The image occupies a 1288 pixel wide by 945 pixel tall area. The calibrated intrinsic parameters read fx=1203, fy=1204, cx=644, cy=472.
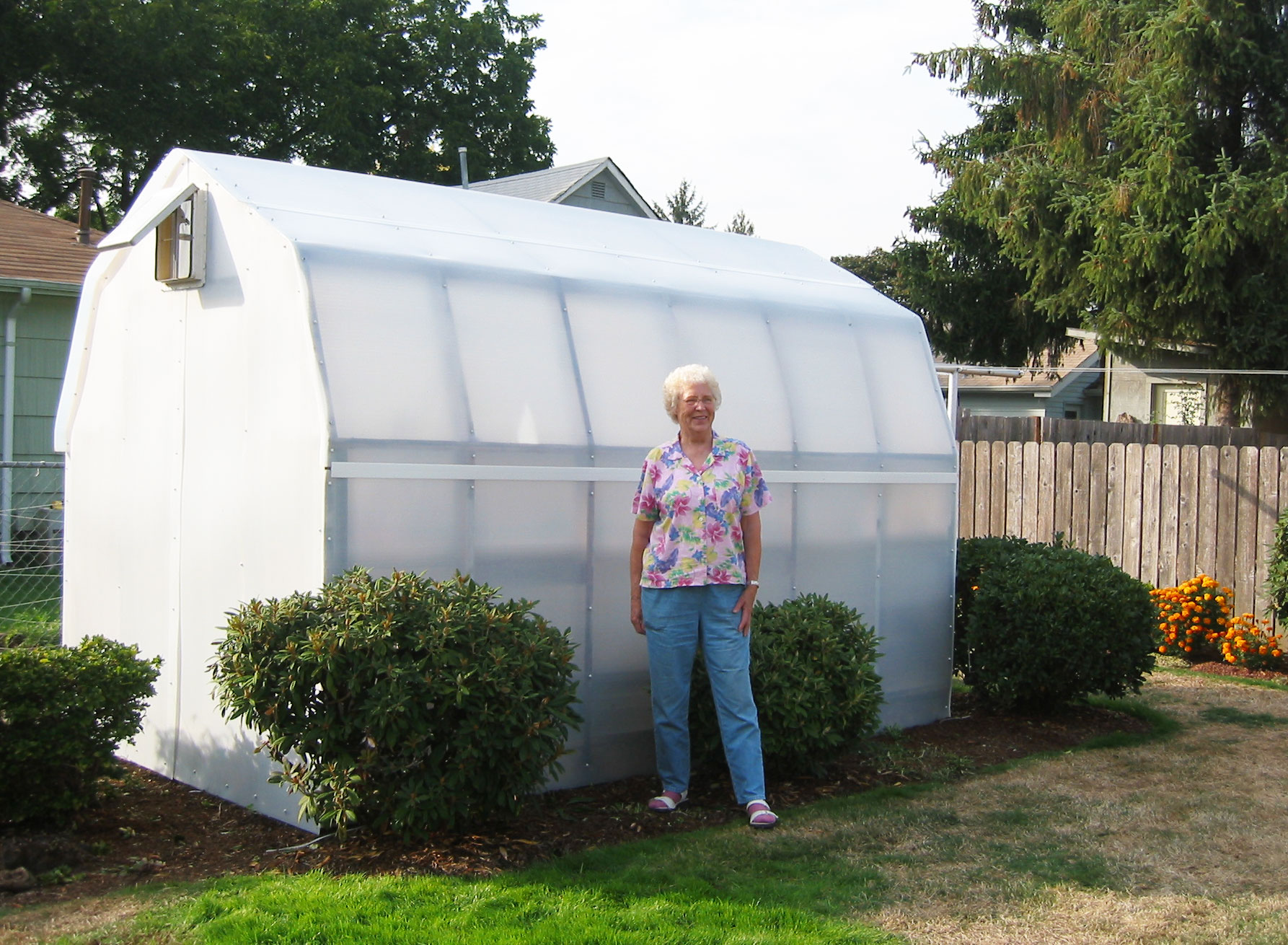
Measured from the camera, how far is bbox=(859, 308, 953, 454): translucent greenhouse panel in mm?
7367

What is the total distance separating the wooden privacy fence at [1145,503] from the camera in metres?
10.0

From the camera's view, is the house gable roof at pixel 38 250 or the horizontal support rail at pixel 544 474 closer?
the horizontal support rail at pixel 544 474

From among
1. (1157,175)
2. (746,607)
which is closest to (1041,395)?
(1157,175)

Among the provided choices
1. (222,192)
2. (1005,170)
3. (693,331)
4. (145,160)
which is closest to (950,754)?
(693,331)

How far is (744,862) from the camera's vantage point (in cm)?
487

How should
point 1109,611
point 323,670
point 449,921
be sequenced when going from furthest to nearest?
point 1109,611
point 323,670
point 449,921

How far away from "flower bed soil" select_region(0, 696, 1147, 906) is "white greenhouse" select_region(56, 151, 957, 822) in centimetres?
17

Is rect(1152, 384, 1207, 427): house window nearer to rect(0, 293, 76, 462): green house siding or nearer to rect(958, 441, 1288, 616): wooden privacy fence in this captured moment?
rect(958, 441, 1288, 616): wooden privacy fence

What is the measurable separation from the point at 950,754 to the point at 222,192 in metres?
4.87

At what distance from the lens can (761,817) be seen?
210 inches

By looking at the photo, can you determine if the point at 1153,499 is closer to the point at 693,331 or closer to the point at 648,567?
the point at 693,331

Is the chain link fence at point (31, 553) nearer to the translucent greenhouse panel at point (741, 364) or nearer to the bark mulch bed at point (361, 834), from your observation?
the bark mulch bed at point (361, 834)

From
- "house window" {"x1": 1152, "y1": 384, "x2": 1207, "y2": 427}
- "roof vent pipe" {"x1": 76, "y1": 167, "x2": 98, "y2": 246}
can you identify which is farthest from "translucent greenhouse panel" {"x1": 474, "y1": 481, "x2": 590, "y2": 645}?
"house window" {"x1": 1152, "y1": 384, "x2": 1207, "y2": 427}

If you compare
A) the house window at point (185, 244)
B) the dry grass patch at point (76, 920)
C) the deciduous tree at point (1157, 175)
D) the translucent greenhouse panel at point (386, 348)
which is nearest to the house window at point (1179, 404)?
the deciduous tree at point (1157, 175)
